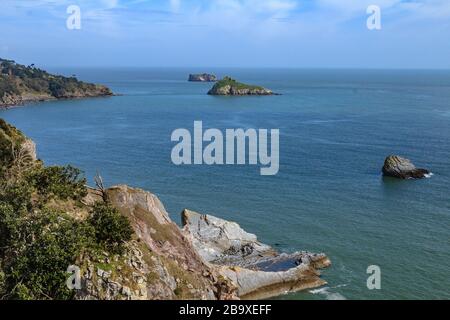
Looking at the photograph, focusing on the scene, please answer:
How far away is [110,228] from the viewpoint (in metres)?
31.5

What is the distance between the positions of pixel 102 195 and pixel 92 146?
6733 cm

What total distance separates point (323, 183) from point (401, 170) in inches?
535

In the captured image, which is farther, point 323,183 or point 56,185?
point 323,183

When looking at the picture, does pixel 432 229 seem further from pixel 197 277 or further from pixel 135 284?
pixel 135 284

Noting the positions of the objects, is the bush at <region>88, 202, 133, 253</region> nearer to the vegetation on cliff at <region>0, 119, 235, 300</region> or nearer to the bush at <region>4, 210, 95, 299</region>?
the vegetation on cliff at <region>0, 119, 235, 300</region>

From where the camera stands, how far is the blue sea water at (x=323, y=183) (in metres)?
48.0

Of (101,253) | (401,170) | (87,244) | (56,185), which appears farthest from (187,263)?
(401,170)

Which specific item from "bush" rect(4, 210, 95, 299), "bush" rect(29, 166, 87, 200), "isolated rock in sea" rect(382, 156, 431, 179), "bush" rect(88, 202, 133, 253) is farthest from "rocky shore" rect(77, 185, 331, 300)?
"isolated rock in sea" rect(382, 156, 431, 179)

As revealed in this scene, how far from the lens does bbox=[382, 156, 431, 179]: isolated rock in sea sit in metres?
76.8

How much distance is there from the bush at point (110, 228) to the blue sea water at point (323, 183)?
1745 cm

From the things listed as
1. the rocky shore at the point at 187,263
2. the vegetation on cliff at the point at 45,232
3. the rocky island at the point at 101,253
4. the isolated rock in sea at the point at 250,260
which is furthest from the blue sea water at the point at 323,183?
the vegetation on cliff at the point at 45,232

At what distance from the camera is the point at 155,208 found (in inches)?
1563

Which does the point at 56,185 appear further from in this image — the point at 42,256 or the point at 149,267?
the point at 149,267

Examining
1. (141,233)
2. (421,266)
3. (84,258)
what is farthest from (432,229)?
(84,258)
